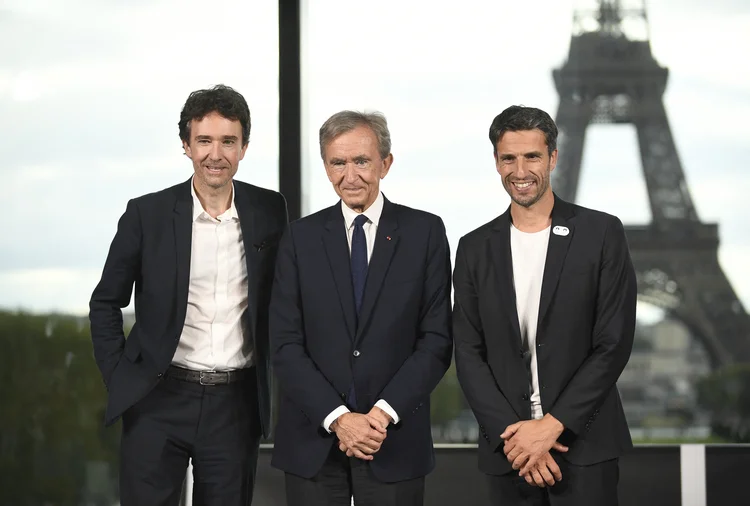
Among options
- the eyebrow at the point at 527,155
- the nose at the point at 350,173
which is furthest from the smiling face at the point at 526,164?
the nose at the point at 350,173

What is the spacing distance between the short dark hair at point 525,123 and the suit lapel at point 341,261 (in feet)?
1.62

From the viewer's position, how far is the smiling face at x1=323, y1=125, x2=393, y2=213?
2402 millimetres

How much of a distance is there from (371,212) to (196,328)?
23.5 inches

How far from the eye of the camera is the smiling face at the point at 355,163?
7.88 feet

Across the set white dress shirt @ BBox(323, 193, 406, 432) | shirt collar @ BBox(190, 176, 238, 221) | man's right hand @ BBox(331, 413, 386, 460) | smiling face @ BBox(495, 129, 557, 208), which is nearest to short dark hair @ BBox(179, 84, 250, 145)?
shirt collar @ BBox(190, 176, 238, 221)

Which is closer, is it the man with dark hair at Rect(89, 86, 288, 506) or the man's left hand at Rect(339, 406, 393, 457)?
the man's left hand at Rect(339, 406, 393, 457)

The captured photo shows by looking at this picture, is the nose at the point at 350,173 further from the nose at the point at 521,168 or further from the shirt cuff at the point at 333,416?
the shirt cuff at the point at 333,416

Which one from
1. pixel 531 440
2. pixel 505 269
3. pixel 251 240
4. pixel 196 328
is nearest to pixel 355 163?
pixel 251 240

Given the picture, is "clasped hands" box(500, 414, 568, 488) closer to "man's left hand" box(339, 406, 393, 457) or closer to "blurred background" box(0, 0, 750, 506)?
"man's left hand" box(339, 406, 393, 457)

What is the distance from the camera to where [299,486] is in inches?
92.6

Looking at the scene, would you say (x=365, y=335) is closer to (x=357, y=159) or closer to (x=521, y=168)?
(x=357, y=159)

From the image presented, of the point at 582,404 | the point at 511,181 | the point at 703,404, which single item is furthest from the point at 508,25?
the point at 582,404

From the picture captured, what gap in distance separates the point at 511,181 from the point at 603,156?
352cm

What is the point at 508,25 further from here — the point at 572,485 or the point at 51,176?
the point at 572,485
